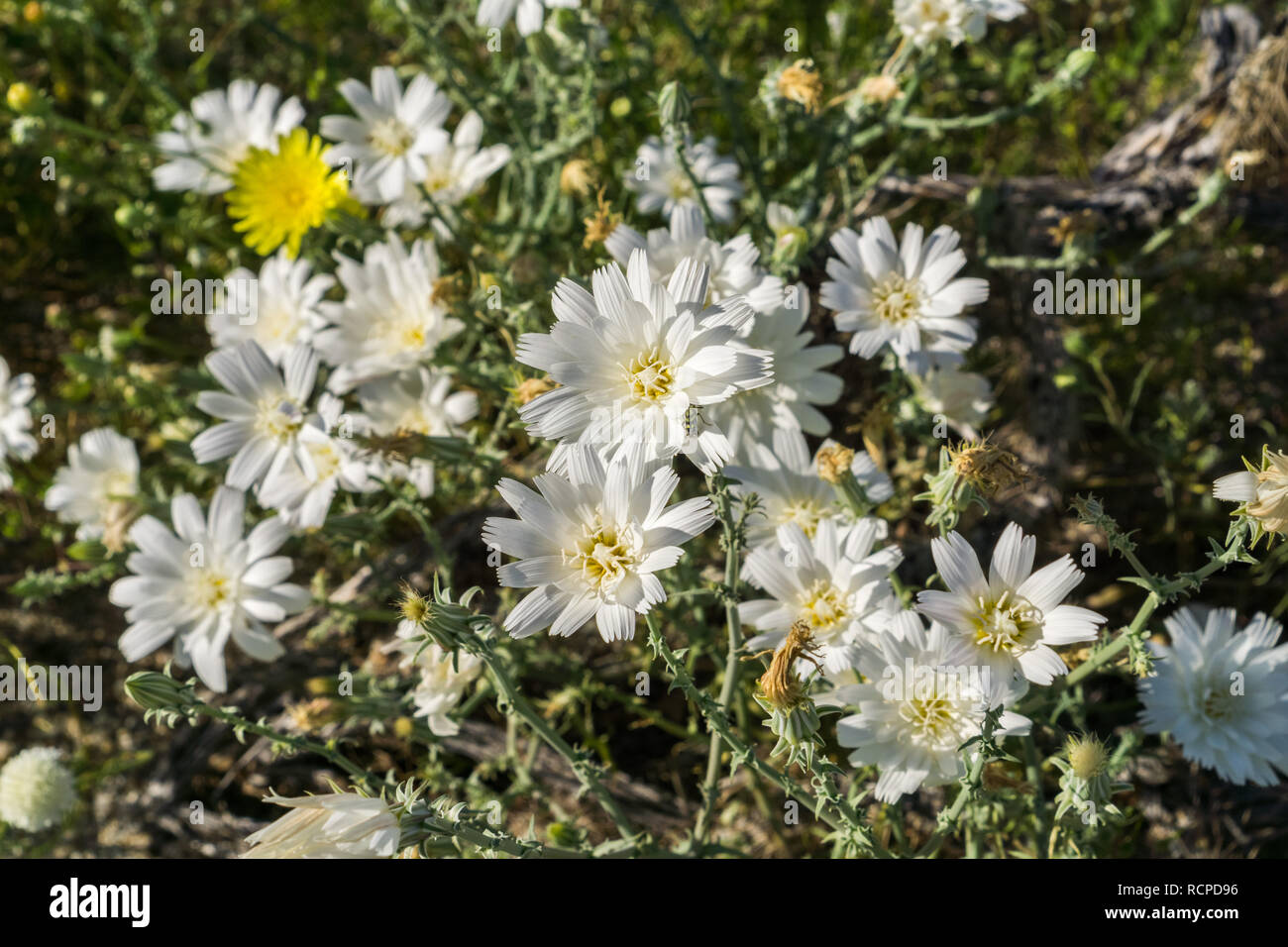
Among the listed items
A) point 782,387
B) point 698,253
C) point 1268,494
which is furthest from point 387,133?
point 1268,494

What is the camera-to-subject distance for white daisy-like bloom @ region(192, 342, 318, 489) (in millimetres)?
2559

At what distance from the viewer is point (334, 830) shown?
62.2 inches

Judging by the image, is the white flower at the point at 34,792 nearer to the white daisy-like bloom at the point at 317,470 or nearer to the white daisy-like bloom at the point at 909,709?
the white daisy-like bloom at the point at 317,470

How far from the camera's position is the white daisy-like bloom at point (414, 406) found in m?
2.61

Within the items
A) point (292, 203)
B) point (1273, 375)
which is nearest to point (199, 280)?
point (292, 203)

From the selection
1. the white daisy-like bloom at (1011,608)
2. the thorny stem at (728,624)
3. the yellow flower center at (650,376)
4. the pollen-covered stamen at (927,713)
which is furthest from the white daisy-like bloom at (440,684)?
the white daisy-like bloom at (1011,608)

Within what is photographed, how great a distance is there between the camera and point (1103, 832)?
226cm

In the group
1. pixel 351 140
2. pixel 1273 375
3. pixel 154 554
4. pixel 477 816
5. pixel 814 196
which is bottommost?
pixel 477 816

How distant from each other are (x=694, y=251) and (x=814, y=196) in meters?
0.81

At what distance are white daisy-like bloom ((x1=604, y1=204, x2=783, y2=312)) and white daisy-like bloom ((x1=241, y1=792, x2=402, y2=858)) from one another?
1.19 meters

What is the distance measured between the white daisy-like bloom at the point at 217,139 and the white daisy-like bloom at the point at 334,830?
2.17 metres

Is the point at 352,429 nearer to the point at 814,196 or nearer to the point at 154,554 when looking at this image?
the point at 154,554

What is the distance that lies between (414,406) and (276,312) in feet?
1.85

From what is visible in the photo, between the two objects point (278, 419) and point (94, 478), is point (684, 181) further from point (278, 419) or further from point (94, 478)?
point (94, 478)
